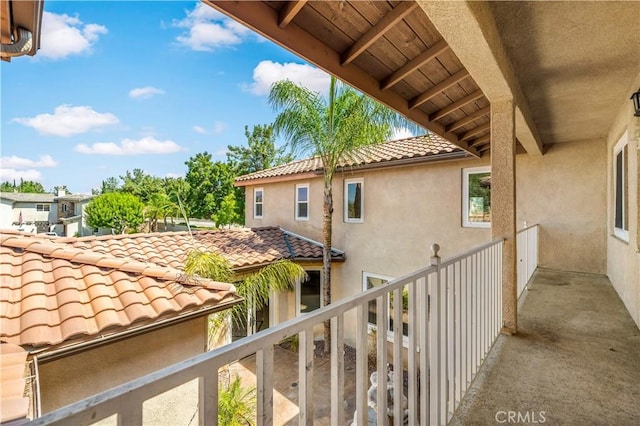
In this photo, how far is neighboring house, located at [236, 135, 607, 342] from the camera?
649cm

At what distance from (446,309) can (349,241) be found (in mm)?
7612

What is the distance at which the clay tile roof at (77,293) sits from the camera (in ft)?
10.3

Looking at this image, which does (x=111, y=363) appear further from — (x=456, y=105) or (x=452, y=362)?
(x=456, y=105)

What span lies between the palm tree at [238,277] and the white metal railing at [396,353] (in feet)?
13.8

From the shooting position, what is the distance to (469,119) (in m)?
5.07

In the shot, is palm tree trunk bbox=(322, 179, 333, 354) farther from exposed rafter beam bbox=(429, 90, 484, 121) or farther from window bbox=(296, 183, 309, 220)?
exposed rafter beam bbox=(429, 90, 484, 121)

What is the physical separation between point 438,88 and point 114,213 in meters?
27.0

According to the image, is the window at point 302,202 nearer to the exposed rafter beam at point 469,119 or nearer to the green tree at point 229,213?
the exposed rafter beam at point 469,119

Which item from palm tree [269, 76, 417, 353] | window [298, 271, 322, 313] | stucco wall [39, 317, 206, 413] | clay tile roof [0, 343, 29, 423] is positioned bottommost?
window [298, 271, 322, 313]

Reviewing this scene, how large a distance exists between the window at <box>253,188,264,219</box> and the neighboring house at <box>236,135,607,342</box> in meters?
1.58

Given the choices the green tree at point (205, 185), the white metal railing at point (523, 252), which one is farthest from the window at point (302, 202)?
the green tree at point (205, 185)

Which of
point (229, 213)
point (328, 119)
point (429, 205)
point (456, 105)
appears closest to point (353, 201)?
point (429, 205)

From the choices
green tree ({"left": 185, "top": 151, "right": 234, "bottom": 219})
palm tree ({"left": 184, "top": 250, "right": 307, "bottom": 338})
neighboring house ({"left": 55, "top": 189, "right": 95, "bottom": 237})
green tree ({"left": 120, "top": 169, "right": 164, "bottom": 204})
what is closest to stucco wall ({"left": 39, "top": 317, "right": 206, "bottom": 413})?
palm tree ({"left": 184, "top": 250, "right": 307, "bottom": 338})

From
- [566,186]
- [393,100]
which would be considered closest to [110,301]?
[393,100]
